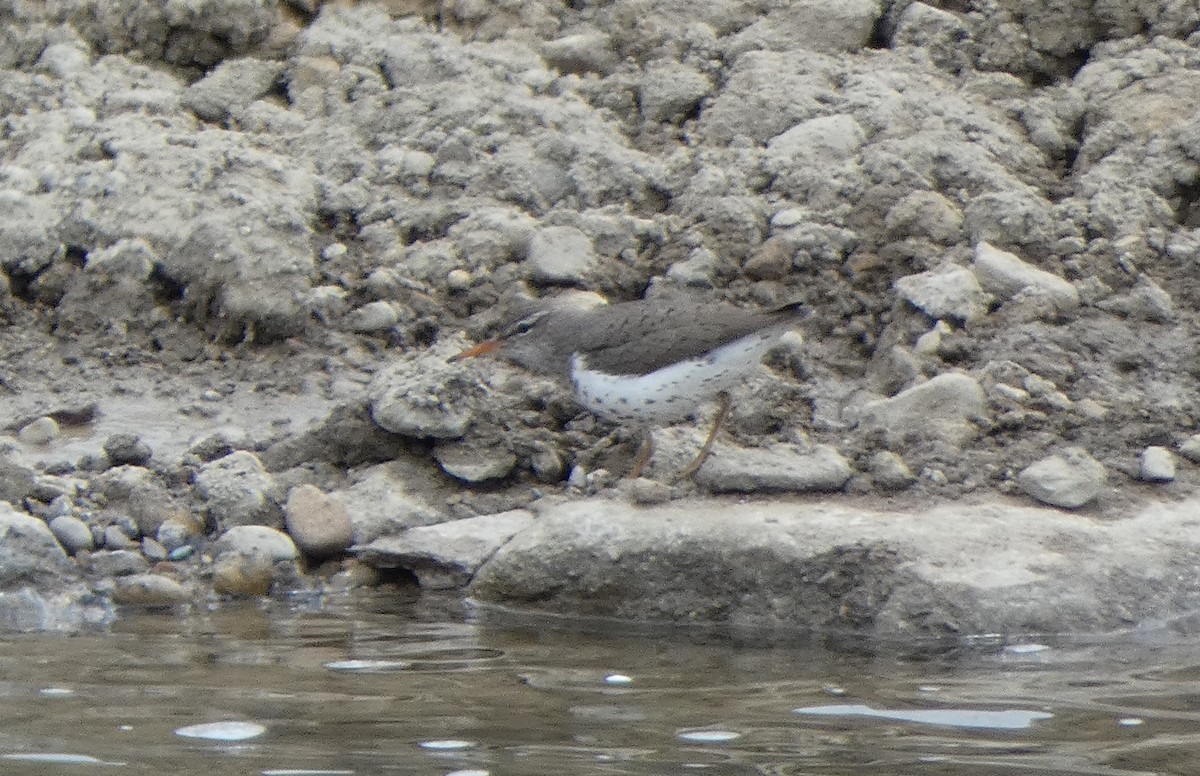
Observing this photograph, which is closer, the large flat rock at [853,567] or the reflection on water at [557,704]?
the reflection on water at [557,704]

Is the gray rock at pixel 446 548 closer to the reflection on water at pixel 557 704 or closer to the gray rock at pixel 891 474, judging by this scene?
the reflection on water at pixel 557 704

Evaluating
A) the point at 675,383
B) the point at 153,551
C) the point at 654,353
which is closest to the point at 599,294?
the point at 654,353

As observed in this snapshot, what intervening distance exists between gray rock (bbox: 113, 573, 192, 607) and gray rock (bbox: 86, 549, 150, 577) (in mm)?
175

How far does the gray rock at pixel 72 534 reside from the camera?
738cm

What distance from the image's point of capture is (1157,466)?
6.99 metres

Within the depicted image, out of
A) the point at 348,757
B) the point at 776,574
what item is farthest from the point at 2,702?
the point at 776,574

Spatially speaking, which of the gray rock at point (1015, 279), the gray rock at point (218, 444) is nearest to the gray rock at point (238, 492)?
the gray rock at point (218, 444)

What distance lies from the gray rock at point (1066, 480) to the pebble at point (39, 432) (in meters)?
4.66

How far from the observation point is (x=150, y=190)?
911cm

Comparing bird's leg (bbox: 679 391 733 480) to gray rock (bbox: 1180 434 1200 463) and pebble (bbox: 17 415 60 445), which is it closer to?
gray rock (bbox: 1180 434 1200 463)

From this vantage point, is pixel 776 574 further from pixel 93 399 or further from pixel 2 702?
pixel 93 399

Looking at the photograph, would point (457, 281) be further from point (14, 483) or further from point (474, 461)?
point (14, 483)

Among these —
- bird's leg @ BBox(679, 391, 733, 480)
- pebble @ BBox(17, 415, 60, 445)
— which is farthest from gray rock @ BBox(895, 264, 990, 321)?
pebble @ BBox(17, 415, 60, 445)

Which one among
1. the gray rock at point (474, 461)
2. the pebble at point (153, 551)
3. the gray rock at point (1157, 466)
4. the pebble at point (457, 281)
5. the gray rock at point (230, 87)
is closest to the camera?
the gray rock at point (1157, 466)
